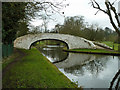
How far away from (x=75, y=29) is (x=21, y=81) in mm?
22962

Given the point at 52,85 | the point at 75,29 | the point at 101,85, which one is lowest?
the point at 101,85

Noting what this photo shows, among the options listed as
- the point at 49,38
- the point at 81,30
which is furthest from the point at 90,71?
the point at 81,30

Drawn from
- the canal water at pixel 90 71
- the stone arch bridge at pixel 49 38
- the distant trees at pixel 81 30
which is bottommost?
the canal water at pixel 90 71

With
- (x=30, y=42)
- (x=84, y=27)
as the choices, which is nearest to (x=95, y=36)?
(x=84, y=27)

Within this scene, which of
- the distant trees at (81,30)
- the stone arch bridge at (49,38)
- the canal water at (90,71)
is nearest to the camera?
the canal water at (90,71)

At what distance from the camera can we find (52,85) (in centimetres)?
416

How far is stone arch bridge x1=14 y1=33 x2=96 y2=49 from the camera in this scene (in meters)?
20.1

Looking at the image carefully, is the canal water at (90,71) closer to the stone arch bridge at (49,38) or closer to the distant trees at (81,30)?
the stone arch bridge at (49,38)

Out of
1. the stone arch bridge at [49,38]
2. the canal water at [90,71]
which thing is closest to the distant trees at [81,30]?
the stone arch bridge at [49,38]

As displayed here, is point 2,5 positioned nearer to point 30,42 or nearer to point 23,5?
point 23,5

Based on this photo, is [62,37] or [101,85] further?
[62,37]

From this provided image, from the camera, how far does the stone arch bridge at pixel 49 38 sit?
2006 cm

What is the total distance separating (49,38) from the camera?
21.1m

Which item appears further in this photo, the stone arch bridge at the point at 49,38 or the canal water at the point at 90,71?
the stone arch bridge at the point at 49,38
